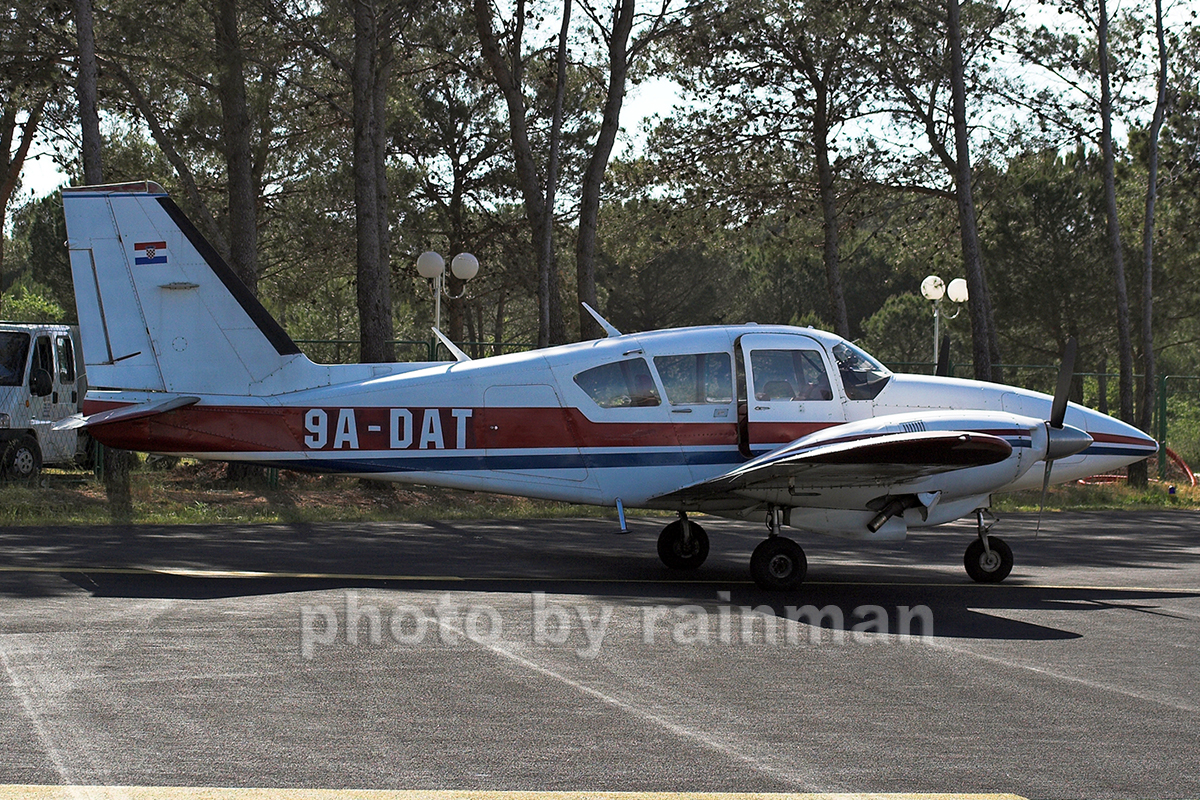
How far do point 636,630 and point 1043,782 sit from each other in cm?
356

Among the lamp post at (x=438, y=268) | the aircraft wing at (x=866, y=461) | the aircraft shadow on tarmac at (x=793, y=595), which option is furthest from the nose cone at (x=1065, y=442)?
the lamp post at (x=438, y=268)

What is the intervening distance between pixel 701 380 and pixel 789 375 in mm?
846

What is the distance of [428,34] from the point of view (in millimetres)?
22281

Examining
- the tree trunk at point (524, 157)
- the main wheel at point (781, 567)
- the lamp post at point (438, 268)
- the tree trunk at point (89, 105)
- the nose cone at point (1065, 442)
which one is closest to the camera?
the main wheel at point (781, 567)

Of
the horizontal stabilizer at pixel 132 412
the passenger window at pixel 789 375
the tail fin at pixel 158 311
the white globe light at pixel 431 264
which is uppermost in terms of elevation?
the white globe light at pixel 431 264

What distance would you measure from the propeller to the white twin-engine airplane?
0.03 metres

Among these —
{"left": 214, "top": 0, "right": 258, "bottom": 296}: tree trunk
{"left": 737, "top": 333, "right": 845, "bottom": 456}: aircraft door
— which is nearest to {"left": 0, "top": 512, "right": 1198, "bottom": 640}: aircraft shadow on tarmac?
{"left": 737, "top": 333, "right": 845, "bottom": 456}: aircraft door

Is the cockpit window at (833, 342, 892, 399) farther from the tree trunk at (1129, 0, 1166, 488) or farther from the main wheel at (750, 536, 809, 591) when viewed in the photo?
the tree trunk at (1129, 0, 1166, 488)

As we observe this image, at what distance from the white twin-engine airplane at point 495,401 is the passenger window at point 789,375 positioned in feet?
0.05

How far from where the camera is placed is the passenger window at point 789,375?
1106 centimetres

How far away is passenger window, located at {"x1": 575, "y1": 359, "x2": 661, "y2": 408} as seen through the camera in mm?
11070

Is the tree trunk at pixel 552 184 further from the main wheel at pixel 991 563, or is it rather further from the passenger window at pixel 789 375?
the main wheel at pixel 991 563

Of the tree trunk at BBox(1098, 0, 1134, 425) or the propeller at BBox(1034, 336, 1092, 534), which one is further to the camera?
the tree trunk at BBox(1098, 0, 1134, 425)

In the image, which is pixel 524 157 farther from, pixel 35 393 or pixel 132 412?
pixel 132 412
